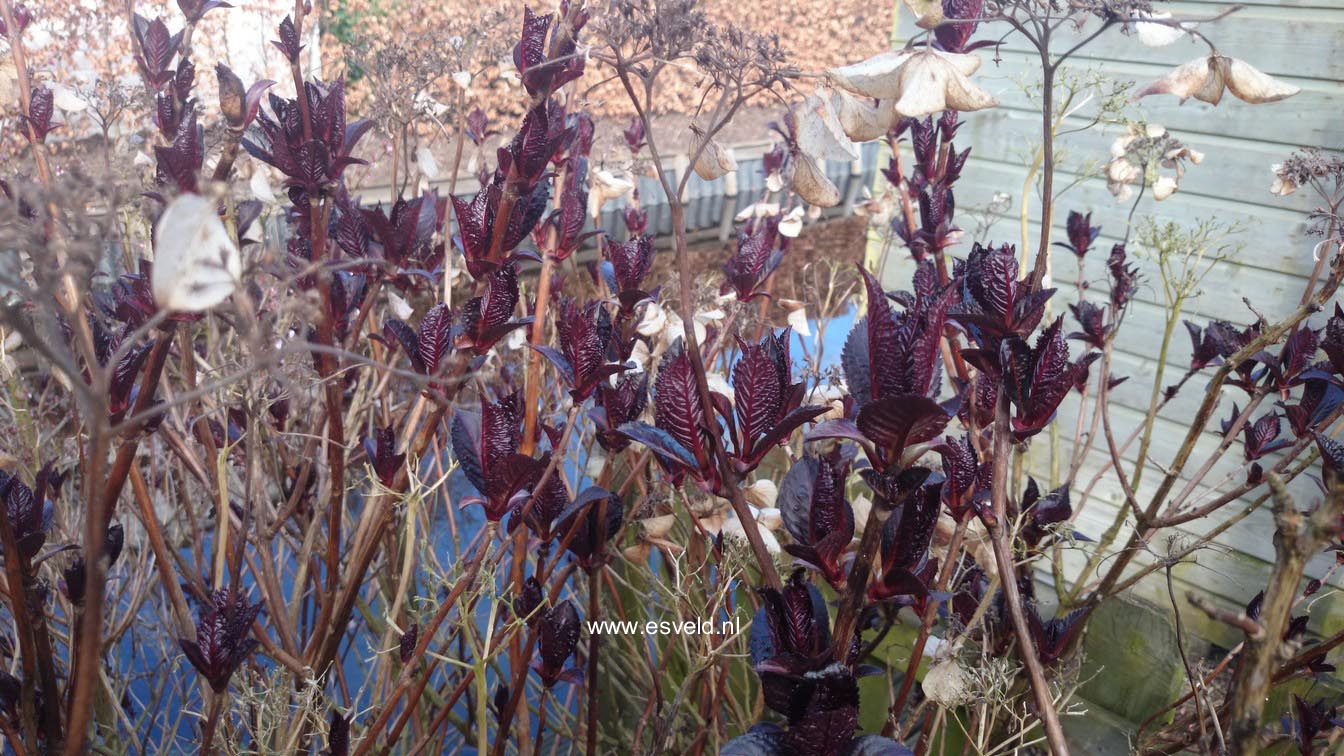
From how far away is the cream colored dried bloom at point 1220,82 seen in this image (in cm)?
67

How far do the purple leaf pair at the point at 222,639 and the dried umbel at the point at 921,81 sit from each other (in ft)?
1.92

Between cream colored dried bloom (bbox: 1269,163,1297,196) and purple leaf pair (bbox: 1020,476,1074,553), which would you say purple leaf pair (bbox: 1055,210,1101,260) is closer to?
cream colored dried bloom (bbox: 1269,163,1297,196)

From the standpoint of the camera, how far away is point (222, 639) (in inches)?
29.1

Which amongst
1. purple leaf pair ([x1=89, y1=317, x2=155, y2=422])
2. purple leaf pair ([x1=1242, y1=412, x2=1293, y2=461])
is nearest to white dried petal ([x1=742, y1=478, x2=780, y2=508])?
purple leaf pair ([x1=89, y1=317, x2=155, y2=422])

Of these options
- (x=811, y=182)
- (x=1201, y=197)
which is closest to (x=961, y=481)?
(x=811, y=182)

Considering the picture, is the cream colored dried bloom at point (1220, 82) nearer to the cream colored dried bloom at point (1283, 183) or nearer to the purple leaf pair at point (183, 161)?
the purple leaf pair at point (183, 161)

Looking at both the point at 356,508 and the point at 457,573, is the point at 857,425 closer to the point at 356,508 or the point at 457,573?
the point at 457,573

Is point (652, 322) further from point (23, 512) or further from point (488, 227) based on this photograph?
point (23, 512)

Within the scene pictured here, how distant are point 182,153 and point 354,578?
0.37 metres

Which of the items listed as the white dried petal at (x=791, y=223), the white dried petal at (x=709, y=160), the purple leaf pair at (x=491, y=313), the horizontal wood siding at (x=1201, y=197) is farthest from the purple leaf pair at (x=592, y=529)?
the horizontal wood siding at (x=1201, y=197)

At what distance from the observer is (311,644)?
36.2 inches

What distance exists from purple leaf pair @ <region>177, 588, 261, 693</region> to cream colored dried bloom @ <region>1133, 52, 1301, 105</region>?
76 cm

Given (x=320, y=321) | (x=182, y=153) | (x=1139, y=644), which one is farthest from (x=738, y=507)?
(x=1139, y=644)

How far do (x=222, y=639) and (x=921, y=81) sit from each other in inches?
24.9
